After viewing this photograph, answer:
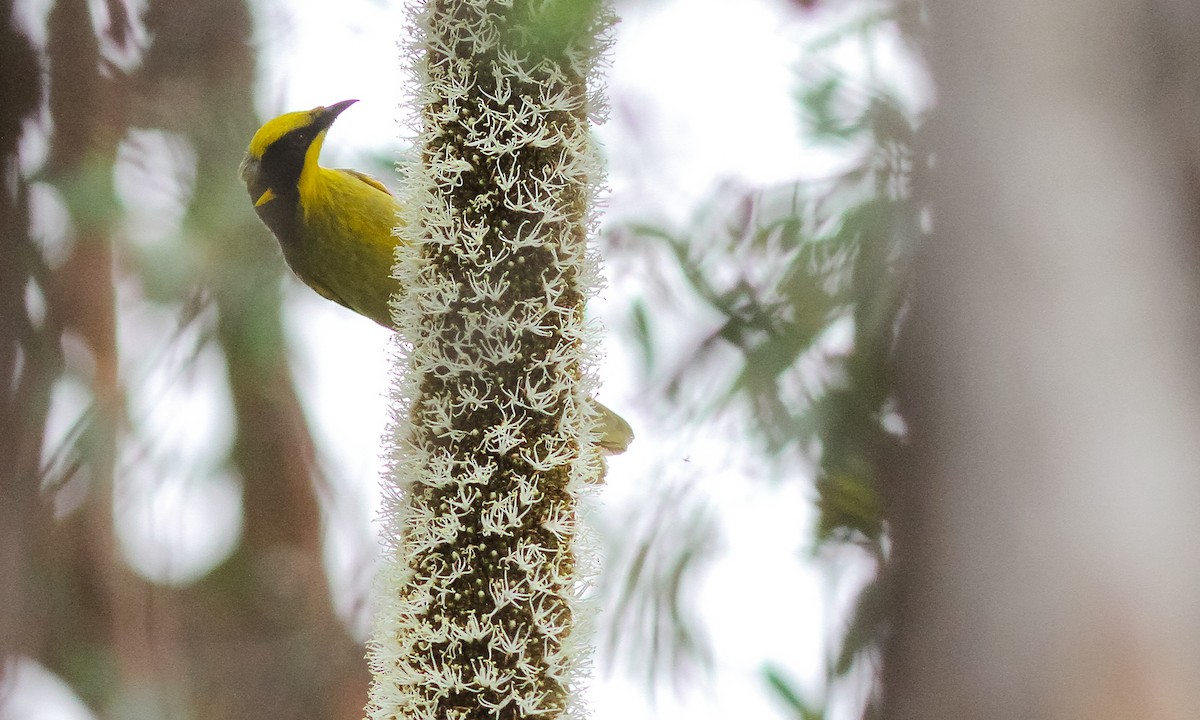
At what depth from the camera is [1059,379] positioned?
56 centimetres

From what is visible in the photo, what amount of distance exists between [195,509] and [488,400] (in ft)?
1.78

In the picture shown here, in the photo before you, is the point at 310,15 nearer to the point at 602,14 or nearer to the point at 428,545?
the point at 602,14

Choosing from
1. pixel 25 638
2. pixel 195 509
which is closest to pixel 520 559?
pixel 195 509

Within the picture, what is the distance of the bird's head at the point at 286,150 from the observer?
0.62 m

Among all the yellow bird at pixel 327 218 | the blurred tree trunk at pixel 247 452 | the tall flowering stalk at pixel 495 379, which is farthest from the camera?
the blurred tree trunk at pixel 247 452

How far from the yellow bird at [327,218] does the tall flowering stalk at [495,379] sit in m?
0.10

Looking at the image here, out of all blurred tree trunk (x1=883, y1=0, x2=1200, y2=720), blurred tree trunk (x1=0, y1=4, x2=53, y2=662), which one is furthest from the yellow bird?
blurred tree trunk (x1=0, y1=4, x2=53, y2=662)

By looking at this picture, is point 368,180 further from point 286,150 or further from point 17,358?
point 17,358

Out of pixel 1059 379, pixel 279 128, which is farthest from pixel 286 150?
pixel 1059 379

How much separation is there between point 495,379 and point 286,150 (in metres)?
0.26

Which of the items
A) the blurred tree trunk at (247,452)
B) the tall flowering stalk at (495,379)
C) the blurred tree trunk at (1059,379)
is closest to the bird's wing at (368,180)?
the tall flowering stalk at (495,379)

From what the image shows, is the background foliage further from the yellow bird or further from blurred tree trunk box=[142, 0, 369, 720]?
the yellow bird

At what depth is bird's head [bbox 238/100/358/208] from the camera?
2.03ft

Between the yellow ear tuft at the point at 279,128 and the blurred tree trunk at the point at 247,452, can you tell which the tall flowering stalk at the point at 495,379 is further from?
the blurred tree trunk at the point at 247,452
